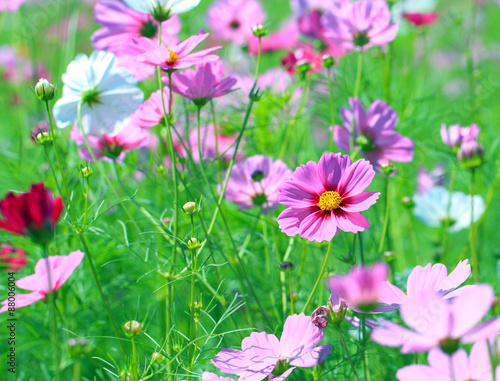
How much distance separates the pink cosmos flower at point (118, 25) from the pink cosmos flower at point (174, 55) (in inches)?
5.1

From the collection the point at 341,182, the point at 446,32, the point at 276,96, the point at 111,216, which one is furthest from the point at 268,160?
the point at 446,32

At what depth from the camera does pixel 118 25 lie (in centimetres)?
62

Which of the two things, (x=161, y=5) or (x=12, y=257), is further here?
(x=12, y=257)

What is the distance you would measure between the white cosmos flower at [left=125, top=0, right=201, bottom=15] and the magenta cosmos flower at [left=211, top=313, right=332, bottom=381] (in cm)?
34

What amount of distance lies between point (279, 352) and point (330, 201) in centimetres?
15

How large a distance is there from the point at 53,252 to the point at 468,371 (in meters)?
0.54

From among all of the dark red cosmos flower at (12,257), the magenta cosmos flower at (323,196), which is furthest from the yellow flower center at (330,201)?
the dark red cosmos flower at (12,257)

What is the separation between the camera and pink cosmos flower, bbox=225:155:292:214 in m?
0.60

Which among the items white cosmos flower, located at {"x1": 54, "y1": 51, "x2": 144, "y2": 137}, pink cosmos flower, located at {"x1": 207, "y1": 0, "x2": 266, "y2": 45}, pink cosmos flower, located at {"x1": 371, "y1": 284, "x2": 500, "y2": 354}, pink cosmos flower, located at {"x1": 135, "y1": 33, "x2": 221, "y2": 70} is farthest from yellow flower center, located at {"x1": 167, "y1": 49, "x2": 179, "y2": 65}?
pink cosmos flower, located at {"x1": 207, "y1": 0, "x2": 266, "y2": 45}

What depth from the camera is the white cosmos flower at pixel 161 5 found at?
0.52m

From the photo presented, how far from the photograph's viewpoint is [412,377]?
1.01 feet

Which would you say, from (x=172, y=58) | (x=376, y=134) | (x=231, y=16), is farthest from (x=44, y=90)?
(x=231, y=16)

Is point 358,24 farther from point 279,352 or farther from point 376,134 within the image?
point 279,352

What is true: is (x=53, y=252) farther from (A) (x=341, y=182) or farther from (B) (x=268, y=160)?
(A) (x=341, y=182)
